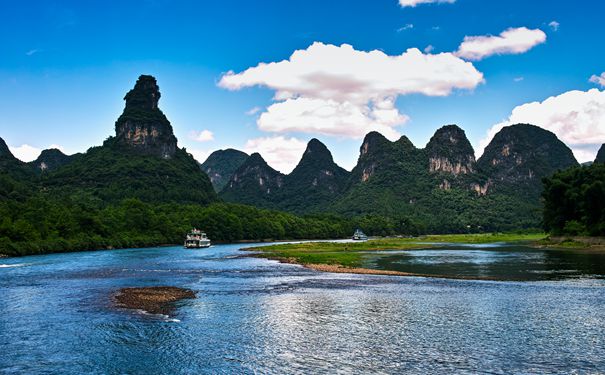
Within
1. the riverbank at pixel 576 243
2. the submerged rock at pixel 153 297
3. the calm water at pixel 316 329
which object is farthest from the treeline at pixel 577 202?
the submerged rock at pixel 153 297

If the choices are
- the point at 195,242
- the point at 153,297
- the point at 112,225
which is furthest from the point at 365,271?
the point at 112,225

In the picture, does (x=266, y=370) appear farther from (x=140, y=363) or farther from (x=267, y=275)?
(x=267, y=275)

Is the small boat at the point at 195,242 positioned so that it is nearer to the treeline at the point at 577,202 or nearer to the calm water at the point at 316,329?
the calm water at the point at 316,329

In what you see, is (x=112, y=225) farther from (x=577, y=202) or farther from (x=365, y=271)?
(x=577, y=202)

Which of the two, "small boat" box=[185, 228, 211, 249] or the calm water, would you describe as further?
"small boat" box=[185, 228, 211, 249]

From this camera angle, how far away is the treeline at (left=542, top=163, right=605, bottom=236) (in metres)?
112

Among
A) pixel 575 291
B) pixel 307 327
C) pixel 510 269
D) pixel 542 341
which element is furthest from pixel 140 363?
pixel 510 269

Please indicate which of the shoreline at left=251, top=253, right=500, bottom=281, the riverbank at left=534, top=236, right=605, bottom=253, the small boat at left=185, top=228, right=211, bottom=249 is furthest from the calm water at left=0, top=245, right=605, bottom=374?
the small boat at left=185, top=228, right=211, bottom=249

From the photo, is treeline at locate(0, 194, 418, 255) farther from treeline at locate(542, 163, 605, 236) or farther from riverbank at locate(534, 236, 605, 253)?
riverbank at locate(534, 236, 605, 253)

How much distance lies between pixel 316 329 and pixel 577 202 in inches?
4117

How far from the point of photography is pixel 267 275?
2537 inches

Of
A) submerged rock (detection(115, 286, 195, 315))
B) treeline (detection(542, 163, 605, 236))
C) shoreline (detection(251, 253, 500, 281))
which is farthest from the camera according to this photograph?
treeline (detection(542, 163, 605, 236))

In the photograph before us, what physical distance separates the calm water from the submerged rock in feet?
4.36

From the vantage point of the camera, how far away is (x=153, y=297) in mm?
45000
